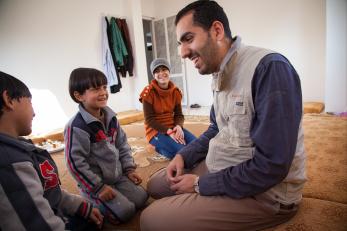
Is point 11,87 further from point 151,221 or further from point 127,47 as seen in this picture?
point 127,47

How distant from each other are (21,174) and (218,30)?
0.82 metres

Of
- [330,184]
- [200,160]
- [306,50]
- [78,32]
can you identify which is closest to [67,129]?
[200,160]

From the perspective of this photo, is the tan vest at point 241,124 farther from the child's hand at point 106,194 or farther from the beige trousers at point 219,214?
the child's hand at point 106,194

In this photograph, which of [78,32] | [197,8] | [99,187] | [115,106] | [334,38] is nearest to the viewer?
[197,8]

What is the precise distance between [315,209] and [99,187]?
0.96 m

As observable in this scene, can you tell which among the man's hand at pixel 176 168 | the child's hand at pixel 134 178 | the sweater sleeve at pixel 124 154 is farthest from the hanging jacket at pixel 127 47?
the man's hand at pixel 176 168

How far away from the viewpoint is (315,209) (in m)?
0.94

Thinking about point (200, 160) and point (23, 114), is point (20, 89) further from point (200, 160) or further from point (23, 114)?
point (200, 160)

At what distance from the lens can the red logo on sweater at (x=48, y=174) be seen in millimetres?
811

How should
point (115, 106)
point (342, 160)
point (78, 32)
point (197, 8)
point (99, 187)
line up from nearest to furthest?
point (197, 8) → point (99, 187) → point (342, 160) → point (78, 32) → point (115, 106)

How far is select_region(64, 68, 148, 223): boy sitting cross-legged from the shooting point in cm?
115

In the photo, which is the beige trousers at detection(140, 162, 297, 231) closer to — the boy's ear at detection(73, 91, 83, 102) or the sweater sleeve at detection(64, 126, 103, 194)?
the sweater sleeve at detection(64, 126, 103, 194)

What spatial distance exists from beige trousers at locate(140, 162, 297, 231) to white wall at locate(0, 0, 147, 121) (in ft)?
10.9

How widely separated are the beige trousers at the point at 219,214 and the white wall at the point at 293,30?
→ 3784 mm
